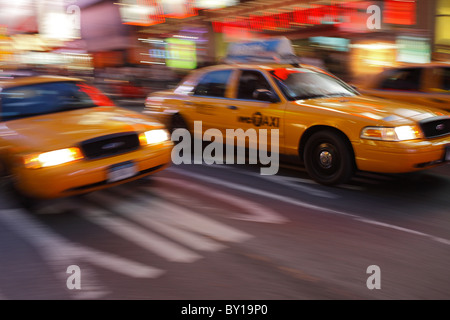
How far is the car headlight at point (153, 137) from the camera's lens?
4.98m

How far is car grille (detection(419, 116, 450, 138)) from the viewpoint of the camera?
4.94 metres

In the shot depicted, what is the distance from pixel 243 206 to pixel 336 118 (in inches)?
58.8

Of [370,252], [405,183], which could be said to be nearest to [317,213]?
[370,252]

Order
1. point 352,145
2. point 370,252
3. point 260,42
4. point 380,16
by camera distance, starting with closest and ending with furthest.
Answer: point 370,252, point 352,145, point 260,42, point 380,16

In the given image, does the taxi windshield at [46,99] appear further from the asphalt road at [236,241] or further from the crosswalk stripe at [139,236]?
the crosswalk stripe at [139,236]

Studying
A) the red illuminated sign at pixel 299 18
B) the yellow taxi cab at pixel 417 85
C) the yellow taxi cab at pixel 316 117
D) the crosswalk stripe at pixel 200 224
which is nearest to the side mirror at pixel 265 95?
the yellow taxi cab at pixel 316 117

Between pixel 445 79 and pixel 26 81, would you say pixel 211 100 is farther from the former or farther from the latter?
pixel 445 79

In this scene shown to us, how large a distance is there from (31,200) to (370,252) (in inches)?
133

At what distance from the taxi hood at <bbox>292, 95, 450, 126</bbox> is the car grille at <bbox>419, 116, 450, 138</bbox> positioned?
0.24 feet

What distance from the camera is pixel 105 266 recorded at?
11.2 feet

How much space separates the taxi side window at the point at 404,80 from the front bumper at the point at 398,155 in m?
3.00

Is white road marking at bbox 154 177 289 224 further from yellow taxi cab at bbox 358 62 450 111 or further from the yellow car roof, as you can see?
yellow taxi cab at bbox 358 62 450 111

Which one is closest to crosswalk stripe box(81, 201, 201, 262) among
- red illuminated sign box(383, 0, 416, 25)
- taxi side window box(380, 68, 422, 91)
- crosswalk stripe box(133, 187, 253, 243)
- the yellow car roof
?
crosswalk stripe box(133, 187, 253, 243)

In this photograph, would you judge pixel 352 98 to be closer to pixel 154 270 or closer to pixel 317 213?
pixel 317 213
